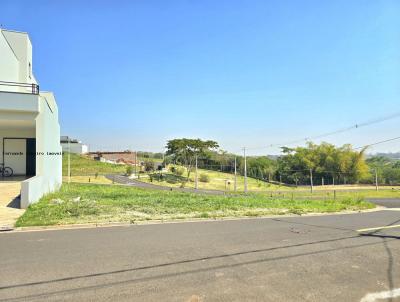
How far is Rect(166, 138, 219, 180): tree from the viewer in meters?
68.4

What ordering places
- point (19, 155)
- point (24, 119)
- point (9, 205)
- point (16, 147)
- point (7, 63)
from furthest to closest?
1. point (19, 155)
2. point (16, 147)
3. point (7, 63)
4. point (24, 119)
5. point (9, 205)

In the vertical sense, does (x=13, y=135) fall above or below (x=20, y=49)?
below

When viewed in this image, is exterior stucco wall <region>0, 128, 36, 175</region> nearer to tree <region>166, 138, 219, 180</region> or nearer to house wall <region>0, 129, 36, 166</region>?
house wall <region>0, 129, 36, 166</region>

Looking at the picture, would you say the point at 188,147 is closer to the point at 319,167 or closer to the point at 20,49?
the point at 319,167

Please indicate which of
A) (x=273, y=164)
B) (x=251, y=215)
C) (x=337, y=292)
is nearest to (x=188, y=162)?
(x=273, y=164)

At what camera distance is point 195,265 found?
21.6ft

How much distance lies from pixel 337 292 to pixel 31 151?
2521 centimetres

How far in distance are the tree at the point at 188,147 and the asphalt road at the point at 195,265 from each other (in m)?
58.2

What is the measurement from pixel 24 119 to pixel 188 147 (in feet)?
169

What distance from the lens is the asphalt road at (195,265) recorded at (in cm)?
517

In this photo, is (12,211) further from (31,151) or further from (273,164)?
(273,164)

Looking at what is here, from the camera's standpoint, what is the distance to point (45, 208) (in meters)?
13.3

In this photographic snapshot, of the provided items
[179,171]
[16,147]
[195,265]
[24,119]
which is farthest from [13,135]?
[179,171]

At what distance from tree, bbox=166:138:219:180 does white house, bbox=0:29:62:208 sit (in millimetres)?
41682
